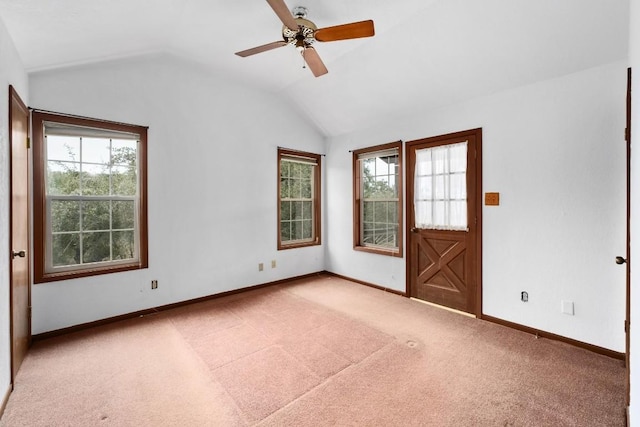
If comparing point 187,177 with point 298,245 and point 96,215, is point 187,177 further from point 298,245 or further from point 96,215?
point 298,245

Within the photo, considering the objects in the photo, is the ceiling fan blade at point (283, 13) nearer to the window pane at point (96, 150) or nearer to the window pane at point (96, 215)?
the window pane at point (96, 150)

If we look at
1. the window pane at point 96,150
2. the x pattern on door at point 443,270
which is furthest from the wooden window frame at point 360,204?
the window pane at point 96,150

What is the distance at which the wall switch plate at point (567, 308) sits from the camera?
8.98 ft

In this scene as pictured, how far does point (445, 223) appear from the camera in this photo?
146 inches

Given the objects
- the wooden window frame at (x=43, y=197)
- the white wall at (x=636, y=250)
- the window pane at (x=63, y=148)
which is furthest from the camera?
the window pane at (x=63, y=148)

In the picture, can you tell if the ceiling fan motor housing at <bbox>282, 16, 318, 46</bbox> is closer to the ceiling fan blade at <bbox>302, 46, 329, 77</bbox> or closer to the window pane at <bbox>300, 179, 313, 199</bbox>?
the ceiling fan blade at <bbox>302, 46, 329, 77</bbox>

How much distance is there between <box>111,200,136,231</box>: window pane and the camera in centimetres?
337

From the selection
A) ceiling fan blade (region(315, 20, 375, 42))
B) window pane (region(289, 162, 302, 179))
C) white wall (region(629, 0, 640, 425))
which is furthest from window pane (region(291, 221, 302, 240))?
white wall (region(629, 0, 640, 425))

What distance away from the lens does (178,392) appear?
208 centimetres

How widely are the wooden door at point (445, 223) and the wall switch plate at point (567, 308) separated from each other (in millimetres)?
763

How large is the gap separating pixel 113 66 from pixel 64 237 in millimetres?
1911

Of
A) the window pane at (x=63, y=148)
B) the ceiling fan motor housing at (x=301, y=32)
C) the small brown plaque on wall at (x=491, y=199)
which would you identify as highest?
the ceiling fan motor housing at (x=301, y=32)

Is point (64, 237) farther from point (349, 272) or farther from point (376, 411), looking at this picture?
point (349, 272)

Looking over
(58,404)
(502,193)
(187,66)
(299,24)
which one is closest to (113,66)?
(187,66)
